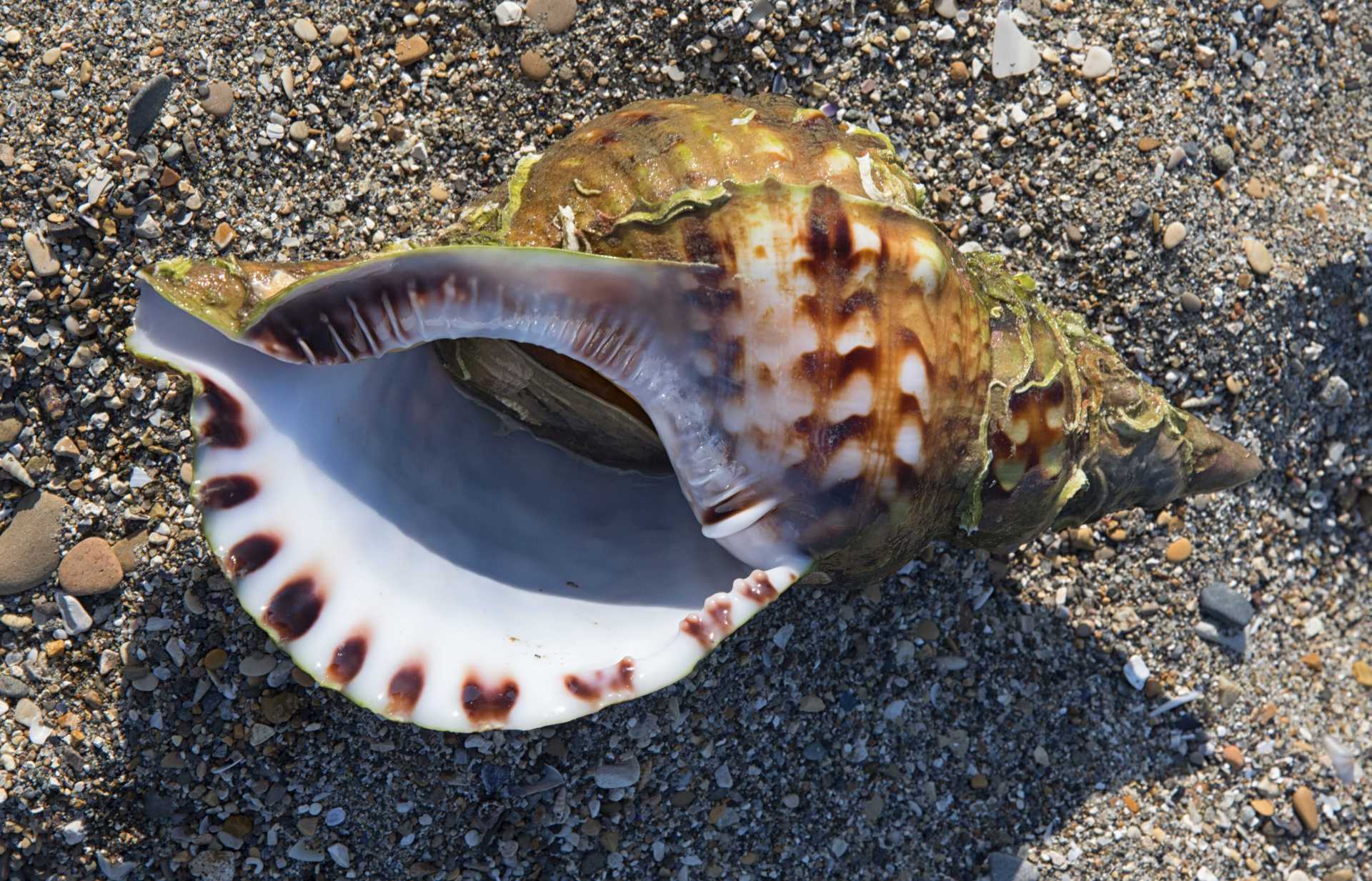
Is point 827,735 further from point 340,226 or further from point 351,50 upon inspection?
point 351,50

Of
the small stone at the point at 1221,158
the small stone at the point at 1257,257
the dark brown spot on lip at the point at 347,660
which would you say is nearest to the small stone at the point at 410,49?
the dark brown spot on lip at the point at 347,660

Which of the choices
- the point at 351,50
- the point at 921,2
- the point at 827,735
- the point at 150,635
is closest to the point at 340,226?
the point at 351,50

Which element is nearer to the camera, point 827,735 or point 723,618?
point 723,618

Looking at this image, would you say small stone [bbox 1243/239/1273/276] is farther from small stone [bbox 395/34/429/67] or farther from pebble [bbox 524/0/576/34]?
small stone [bbox 395/34/429/67]

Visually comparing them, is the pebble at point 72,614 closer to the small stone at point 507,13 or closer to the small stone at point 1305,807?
the small stone at point 507,13

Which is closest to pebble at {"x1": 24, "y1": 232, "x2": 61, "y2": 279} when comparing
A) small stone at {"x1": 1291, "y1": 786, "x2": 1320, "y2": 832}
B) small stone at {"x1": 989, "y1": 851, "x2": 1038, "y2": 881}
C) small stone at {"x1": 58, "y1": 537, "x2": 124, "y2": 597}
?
A: small stone at {"x1": 58, "y1": 537, "x2": 124, "y2": 597}

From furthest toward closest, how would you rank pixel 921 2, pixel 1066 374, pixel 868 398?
1. pixel 921 2
2. pixel 1066 374
3. pixel 868 398
